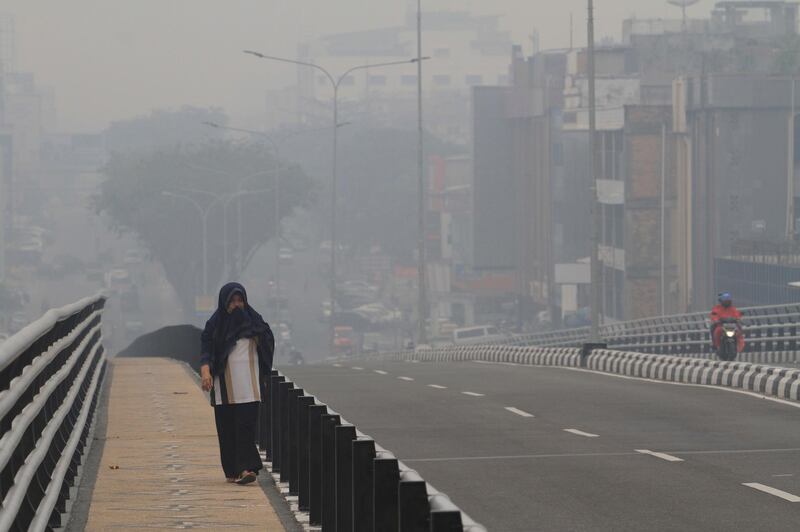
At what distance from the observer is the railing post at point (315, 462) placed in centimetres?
1093

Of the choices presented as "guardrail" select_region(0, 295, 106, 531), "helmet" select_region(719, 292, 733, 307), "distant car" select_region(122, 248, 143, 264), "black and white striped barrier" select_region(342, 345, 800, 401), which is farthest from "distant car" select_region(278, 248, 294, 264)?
"guardrail" select_region(0, 295, 106, 531)

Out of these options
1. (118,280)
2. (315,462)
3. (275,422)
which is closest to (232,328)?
(275,422)

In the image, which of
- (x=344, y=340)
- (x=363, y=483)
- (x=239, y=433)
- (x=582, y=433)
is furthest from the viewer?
(x=344, y=340)

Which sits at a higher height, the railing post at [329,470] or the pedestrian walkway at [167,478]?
the railing post at [329,470]

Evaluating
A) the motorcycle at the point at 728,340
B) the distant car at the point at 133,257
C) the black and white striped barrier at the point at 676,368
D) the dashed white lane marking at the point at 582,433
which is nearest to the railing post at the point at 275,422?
the dashed white lane marking at the point at 582,433

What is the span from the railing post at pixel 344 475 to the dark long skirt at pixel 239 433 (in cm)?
297

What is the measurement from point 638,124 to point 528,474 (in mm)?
83284

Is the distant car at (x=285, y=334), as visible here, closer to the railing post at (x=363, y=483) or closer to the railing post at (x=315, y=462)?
the railing post at (x=315, y=462)

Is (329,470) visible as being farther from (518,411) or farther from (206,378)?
(518,411)

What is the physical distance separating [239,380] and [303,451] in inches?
44.4

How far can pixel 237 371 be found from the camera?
12.8 m

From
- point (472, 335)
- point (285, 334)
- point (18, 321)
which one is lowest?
point (285, 334)

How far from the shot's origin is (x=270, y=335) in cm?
1296

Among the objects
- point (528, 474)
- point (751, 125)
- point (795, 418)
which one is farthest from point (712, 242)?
point (528, 474)
